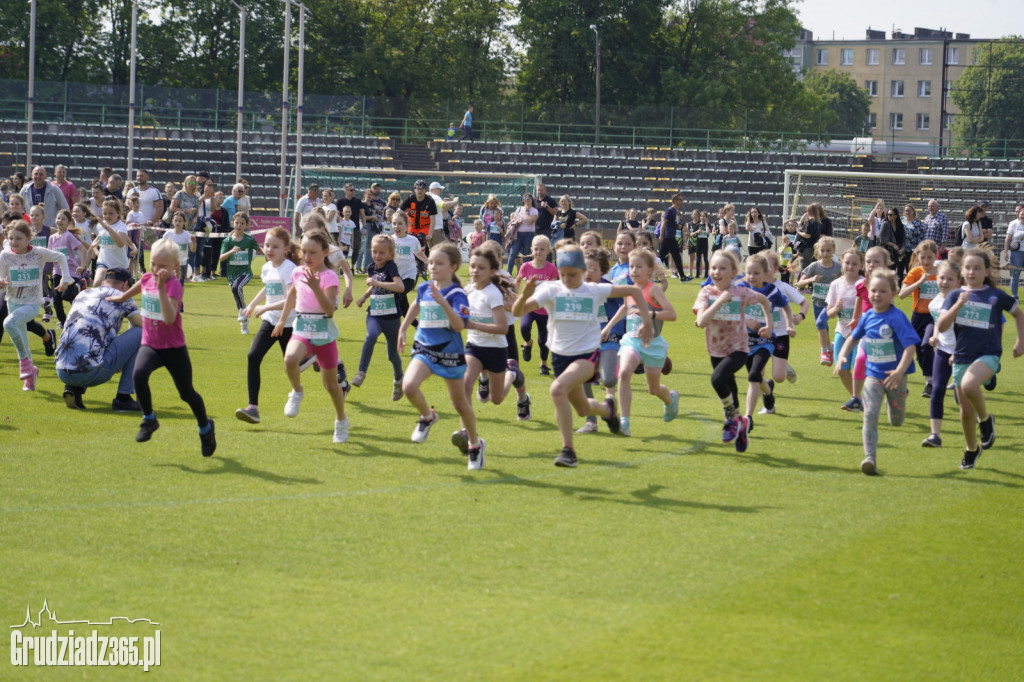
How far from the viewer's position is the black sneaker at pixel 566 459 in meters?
9.26

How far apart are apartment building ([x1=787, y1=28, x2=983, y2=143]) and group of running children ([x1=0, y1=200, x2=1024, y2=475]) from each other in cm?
12362

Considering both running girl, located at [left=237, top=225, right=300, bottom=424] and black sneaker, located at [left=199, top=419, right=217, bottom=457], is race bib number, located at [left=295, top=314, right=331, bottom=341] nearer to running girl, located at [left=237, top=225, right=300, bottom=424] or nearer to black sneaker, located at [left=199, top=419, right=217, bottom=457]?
running girl, located at [left=237, top=225, right=300, bottom=424]

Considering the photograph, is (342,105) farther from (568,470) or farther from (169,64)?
(568,470)

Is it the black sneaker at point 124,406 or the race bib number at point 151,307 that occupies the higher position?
the race bib number at point 151,307

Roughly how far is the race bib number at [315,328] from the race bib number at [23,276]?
3.92m

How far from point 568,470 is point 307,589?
11.4 feet

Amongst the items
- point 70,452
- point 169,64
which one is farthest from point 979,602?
point 169,64

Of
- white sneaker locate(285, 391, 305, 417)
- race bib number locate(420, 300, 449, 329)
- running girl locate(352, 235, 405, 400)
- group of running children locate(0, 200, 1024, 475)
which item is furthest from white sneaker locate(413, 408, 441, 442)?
running girl locate(352, 235, 405, 400)

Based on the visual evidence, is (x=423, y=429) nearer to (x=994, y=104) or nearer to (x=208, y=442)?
(x=208, y=442)

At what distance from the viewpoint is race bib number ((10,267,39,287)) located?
40.6ft

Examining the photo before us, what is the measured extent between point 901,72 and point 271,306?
135 meters

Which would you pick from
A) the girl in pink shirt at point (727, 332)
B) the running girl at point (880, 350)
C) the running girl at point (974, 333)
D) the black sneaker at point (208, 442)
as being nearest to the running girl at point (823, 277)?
the girl in pink shirt at point (727, 332)

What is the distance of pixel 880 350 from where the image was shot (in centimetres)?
959

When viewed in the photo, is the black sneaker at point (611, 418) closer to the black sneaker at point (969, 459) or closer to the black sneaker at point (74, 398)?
the black sneaker at point (969, 459)
